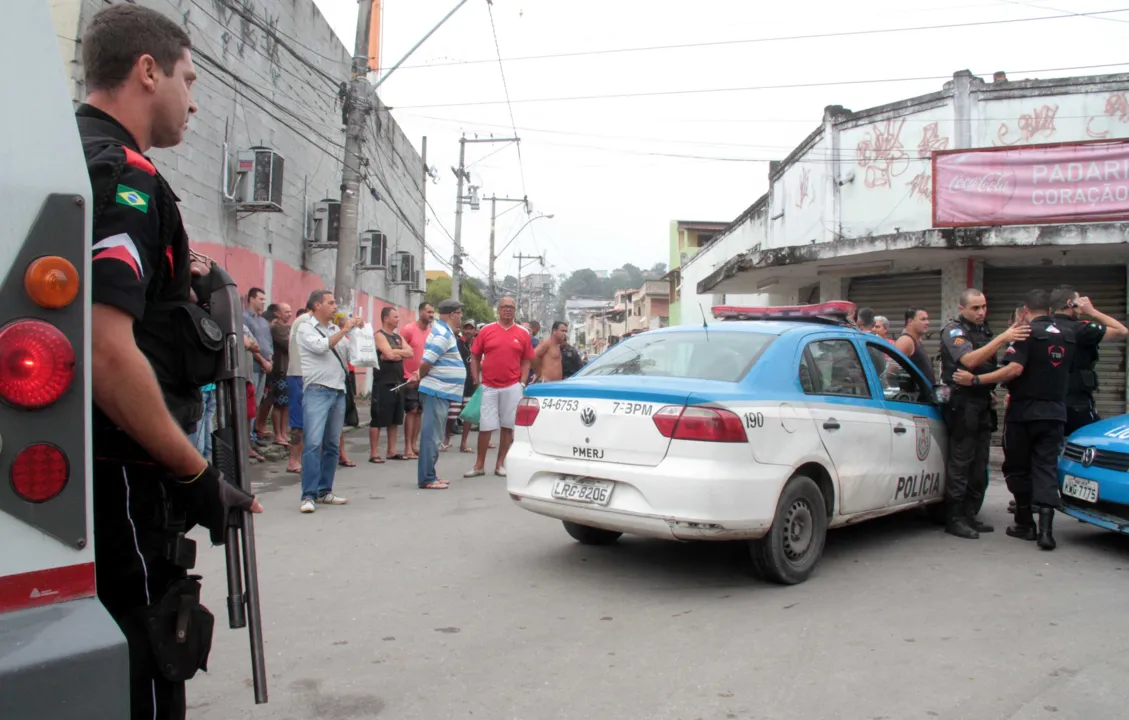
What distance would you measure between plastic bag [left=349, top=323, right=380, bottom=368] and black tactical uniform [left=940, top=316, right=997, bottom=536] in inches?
224

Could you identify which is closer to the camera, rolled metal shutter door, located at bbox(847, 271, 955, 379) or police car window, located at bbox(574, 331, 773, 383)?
police car window, located at bbox(574, 331, 773, 383)

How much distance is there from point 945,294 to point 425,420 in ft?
33.8

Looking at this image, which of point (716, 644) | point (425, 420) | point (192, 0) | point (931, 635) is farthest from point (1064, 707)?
point (192, 0)

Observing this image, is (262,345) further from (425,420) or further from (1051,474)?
(1051,474)

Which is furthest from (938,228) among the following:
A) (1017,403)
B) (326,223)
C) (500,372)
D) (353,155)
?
(326,223)

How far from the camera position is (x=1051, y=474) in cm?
582

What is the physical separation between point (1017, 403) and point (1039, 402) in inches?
6.4

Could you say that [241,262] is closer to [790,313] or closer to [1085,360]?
[790,313]

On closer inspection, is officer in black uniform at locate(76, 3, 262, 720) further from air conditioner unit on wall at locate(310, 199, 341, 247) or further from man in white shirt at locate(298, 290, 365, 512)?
air conditioner unit on wall at locate(310, 199, 341, 247)

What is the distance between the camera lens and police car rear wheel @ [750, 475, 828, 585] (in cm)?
471

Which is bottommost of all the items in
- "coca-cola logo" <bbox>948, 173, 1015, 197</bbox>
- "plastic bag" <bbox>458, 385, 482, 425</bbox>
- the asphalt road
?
the asphalt road

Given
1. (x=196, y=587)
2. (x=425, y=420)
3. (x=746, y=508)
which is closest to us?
(x=196, y=587)

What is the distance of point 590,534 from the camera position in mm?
5762

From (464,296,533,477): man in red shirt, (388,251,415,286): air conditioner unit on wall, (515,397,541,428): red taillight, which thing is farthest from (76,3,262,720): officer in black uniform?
(388,251,415,286): air conditioner unit on wall
